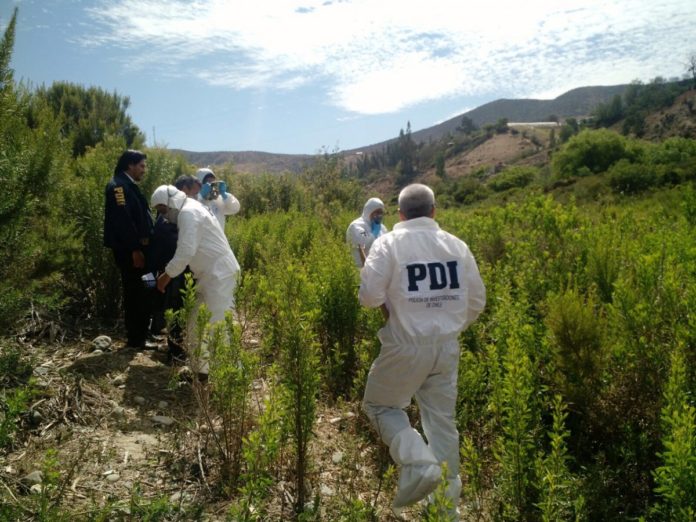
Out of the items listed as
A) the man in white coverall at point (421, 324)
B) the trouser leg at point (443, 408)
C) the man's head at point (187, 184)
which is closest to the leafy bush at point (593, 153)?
the man's head at point (187, 184)

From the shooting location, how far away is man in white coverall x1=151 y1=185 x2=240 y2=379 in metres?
4.04

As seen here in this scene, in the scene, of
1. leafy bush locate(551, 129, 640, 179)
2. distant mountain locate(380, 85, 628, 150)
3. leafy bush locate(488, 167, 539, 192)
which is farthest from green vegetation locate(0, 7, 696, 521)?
distant mountain locate(380, 85, 628, 150)

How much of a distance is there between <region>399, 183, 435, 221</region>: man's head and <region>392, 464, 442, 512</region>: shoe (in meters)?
1.45

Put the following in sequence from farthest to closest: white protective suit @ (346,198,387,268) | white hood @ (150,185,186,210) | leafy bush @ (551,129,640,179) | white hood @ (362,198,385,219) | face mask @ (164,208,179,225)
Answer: leafy bush @ (551,129,640,179)
white hood @ (362,198,385,219)
white protective suit @ (346,198,387,268)
face mask @ (164,208,179,225)
white hood @ (150,185,186,210)

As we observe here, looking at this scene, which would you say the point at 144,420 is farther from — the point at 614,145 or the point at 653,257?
the point at 614,145

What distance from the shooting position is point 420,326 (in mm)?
2695

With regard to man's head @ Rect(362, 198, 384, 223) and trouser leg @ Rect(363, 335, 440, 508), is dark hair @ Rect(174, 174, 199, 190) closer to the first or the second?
man's head @ Rect(362, 198, 384, 223)

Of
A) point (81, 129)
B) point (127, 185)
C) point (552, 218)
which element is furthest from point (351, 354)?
point (81, 129)

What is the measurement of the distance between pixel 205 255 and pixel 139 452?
5.60 feet

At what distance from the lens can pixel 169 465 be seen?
3.01 m

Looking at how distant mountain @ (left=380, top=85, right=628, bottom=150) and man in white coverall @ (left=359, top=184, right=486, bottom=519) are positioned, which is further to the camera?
distant mountain @ (left=380, top=85, right=628, bottom=150)

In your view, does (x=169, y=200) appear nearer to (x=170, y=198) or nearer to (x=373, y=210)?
(x=170, y=198)

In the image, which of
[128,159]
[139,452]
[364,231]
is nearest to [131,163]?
[128,159]

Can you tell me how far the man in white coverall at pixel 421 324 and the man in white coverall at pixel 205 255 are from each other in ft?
6.09
